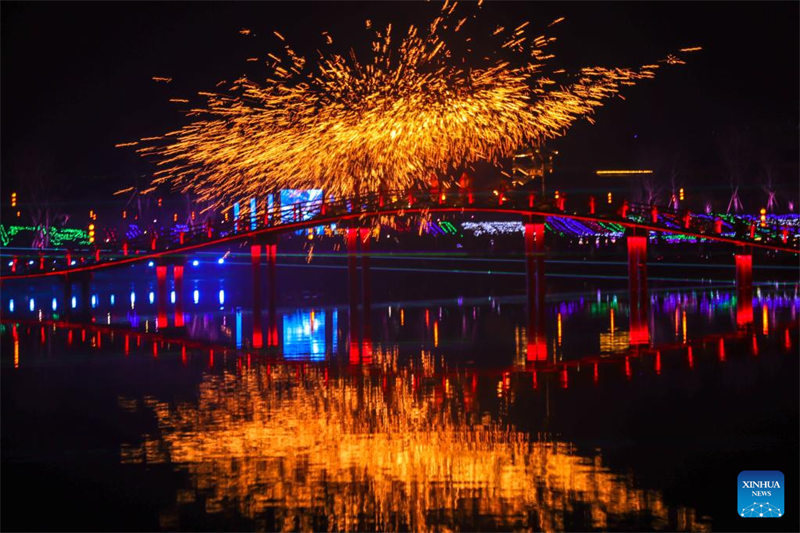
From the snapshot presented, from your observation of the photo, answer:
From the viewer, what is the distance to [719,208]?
9894 centimetres

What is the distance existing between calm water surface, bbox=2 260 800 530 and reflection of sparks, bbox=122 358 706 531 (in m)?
0.05

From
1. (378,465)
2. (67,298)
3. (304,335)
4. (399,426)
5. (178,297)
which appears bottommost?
(378,465)

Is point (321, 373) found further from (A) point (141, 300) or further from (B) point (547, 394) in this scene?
(A) point (141, 300)

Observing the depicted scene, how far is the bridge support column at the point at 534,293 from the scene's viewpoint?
35.9m

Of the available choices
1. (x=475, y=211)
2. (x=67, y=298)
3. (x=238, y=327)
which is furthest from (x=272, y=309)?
(x=67, y=298)

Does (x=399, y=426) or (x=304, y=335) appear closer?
(x=399, y=426)

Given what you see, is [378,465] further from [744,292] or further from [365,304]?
[365,304]

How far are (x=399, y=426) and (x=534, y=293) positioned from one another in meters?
22.0

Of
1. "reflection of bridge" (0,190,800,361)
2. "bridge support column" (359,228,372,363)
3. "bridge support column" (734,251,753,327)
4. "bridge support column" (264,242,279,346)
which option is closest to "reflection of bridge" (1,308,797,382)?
"bridge support column" (359,228,372,363)

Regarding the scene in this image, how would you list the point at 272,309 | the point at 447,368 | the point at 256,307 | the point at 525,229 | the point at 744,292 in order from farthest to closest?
the point at 272,309
the point at 256,307
the point at 525,229
the point at 744,292
the point at 447,368

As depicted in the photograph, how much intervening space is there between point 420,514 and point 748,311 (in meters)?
28.4

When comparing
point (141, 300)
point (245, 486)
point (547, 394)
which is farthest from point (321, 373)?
point (141, 300)

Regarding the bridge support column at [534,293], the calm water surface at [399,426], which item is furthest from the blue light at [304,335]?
the bridge support column at [534,293]

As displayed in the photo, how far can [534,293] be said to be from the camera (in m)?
45.6
